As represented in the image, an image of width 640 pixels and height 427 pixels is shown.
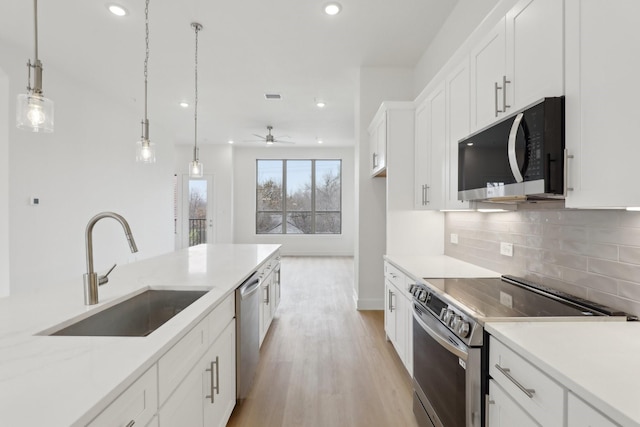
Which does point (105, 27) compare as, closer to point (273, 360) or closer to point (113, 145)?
point (113, 145)

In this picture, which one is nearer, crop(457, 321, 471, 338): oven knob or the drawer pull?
the drawer pull

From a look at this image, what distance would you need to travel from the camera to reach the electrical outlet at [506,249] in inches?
82.2

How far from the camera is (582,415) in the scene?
0.83m

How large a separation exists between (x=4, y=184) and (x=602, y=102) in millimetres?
5132

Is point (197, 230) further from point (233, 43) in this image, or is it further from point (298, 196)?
point (233, 43)

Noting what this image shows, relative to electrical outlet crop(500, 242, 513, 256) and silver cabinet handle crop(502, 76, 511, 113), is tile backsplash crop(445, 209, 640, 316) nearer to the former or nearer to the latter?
electrical outlet crop(500, 242, 513, 256)

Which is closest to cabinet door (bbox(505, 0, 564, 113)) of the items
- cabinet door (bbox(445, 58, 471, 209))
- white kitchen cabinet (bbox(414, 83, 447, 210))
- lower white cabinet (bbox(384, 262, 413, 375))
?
cabinet door (bbox(445, 58, 471, 209))

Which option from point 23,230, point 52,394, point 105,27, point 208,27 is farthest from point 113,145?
point 52,394

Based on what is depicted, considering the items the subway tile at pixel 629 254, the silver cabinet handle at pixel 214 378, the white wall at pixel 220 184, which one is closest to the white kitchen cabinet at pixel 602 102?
the subway tile at pixel 629 254

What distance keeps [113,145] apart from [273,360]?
4713 mm

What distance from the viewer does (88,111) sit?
15.9 feet

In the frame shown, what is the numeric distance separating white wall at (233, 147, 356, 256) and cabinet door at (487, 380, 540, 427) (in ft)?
25.8

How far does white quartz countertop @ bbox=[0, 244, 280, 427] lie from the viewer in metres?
0.70

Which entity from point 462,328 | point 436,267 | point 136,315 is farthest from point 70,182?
point 462,328
